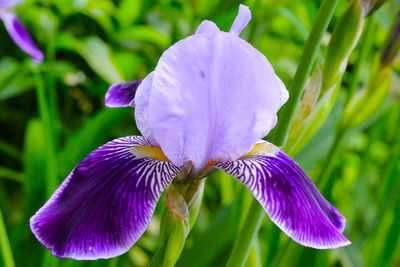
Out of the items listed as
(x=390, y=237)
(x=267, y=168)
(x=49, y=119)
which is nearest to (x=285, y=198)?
(x=267, y=168)

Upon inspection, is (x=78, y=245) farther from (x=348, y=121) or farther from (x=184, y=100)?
(x=348, y=121)

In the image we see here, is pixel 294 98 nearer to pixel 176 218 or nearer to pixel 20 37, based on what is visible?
pixel 176 218

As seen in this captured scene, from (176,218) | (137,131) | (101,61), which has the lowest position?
(137,131)

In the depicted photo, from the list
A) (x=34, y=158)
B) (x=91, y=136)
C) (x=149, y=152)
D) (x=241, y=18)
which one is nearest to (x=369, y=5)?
(x=241, y=18)

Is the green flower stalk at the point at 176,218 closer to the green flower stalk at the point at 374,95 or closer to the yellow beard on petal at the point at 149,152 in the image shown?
the yellow beard on petal at the point at 149,152

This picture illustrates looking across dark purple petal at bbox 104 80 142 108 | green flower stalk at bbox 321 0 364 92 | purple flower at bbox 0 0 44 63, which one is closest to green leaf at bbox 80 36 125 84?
purple flower at bbox 0 0 44 63

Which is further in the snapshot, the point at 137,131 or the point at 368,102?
the point at 137,131
